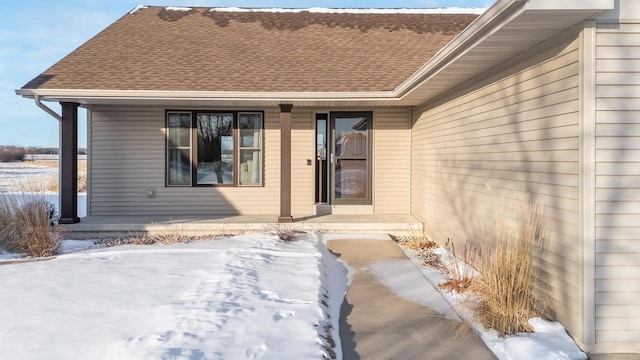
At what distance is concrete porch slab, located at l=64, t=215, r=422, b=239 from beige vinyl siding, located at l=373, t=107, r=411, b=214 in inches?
38.1

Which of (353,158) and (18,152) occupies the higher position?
(18,152)

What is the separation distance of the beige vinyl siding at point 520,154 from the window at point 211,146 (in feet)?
13.0

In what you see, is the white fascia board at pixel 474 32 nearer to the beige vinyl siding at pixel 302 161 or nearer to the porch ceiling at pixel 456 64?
the porch ceiling at pixel 456 64

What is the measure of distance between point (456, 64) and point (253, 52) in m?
5.54

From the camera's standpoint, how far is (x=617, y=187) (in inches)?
133

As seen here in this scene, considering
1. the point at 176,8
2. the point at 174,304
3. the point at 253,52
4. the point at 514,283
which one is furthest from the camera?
the point at 176,8

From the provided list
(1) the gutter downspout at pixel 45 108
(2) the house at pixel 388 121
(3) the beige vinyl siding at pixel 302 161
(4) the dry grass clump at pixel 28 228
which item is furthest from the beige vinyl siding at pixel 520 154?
(1) the gutter downspout at pixel 45 108

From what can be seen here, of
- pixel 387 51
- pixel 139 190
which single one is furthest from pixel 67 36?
pixel 387 51

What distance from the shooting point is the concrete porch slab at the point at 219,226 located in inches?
305

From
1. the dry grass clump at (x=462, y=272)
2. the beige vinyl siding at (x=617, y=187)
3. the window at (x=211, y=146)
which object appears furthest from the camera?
the window at (x=211, y=146)

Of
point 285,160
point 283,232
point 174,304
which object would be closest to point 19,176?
point 285,160

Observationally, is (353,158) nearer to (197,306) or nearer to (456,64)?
(456,64)

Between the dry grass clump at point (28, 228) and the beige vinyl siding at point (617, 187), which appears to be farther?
the dry grass clump at point (28, 228)

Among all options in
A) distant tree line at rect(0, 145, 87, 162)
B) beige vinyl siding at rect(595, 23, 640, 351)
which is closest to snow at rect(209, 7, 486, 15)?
beige vinyl siding at rect(595, 23, 640, 351)
